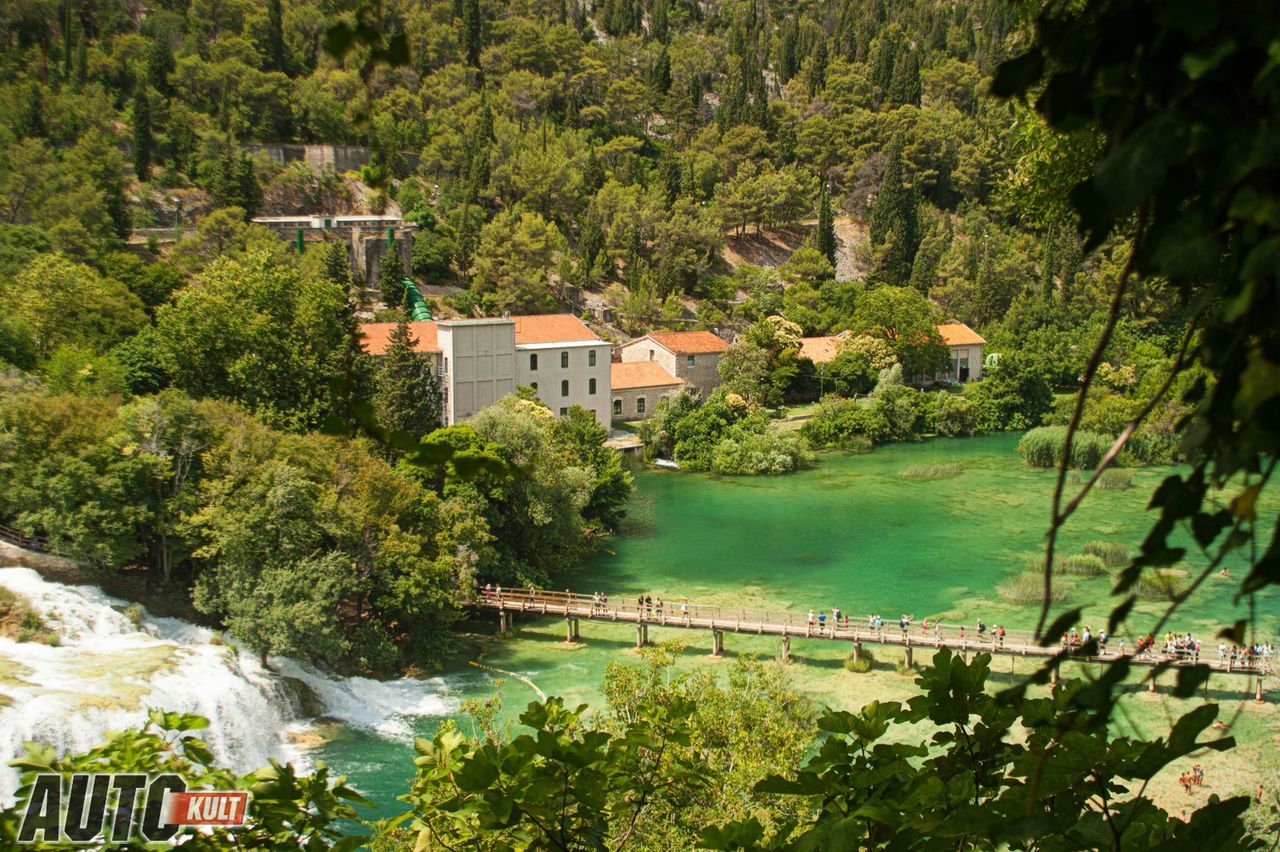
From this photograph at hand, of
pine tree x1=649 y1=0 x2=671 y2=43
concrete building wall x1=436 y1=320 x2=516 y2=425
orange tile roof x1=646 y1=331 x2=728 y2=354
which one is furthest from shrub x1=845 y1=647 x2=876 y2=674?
pine tree x1=649 y1=0 x2=671 y2=43

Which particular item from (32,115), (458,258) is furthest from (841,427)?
(32,115)

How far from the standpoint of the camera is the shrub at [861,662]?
65.9ft

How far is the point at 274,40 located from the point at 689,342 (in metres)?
27.6

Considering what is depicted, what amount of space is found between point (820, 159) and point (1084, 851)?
67.3m

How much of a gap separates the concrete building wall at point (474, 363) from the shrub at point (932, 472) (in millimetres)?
12078

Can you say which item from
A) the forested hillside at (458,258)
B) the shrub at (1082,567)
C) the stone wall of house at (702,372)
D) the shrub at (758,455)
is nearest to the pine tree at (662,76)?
the forested hillside at (458,258)

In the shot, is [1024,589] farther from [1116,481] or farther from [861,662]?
[1116,481]

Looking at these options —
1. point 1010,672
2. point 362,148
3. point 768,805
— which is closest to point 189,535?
point 768,805

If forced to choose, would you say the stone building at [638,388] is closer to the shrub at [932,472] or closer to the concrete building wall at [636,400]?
the concrete building wall at [636,400]

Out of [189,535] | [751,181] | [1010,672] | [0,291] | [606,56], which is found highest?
[606,56]

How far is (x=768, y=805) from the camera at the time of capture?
428 inches

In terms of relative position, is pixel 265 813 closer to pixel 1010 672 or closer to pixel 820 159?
pixel 1010 672

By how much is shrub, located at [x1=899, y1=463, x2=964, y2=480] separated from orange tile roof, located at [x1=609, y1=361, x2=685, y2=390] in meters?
9.36

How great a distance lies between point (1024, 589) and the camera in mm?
23500
